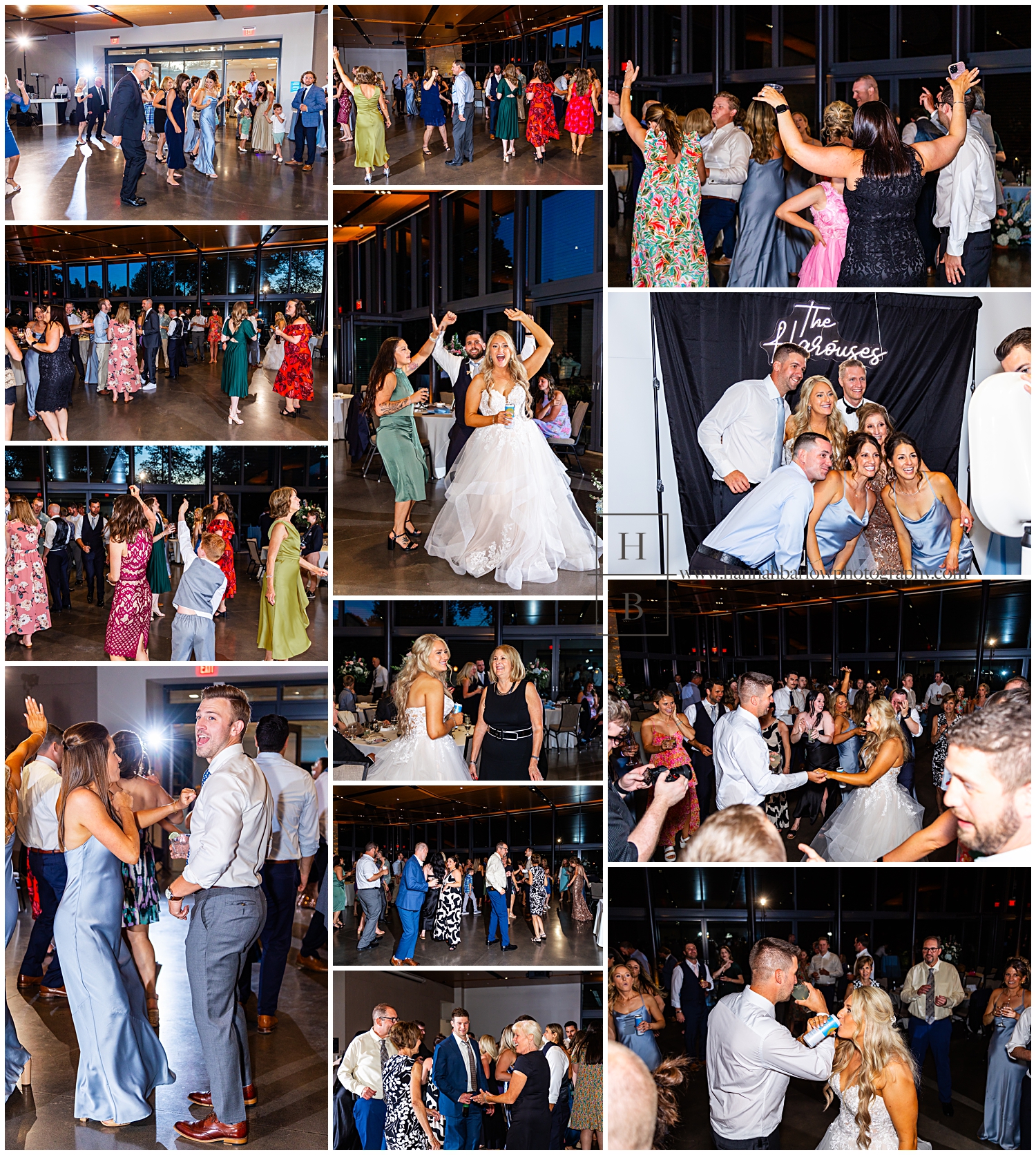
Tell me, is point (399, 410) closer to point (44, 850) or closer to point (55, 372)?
point (55, 372)

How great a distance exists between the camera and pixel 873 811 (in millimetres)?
4398

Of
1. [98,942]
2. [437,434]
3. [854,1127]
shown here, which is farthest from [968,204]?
[98,942]

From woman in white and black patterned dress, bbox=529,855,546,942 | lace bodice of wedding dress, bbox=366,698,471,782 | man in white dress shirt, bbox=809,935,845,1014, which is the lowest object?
man in white dress shirt, bbox=809,935,845,1014

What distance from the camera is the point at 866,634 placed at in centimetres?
450

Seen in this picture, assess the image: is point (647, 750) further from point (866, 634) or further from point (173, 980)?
point (173, 980)

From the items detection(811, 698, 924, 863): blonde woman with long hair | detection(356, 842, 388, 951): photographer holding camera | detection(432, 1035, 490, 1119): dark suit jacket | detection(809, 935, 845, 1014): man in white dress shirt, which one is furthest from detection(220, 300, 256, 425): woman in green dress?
detection(809, 935, 845, 1014): man in white dress shirt

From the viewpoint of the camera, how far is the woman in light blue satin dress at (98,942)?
4.12 metres

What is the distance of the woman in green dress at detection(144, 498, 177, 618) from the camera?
14.6 ft

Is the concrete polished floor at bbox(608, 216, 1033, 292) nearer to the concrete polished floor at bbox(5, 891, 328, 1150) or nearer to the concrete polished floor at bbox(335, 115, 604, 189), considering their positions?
the concrete polished floor at bbox(335, 115, 604, 189)

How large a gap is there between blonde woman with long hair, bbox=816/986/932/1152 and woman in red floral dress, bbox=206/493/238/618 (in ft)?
10.5

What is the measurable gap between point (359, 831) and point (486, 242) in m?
2.63

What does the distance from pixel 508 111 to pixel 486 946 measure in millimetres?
3611

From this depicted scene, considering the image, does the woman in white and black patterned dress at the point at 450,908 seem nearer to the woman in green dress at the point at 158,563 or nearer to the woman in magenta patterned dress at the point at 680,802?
the woman in magenta patterned dress at the point at 680,802

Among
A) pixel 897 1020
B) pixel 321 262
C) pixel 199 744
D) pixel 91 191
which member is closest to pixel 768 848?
pixel 897 1020
